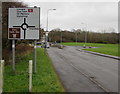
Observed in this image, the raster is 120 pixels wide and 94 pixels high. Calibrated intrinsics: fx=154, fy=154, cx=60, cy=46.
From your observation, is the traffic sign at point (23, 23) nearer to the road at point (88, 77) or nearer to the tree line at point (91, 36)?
the road at point (88, 77)

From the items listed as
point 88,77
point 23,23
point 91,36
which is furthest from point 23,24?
point 91,36

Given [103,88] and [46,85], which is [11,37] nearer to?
[46,85]

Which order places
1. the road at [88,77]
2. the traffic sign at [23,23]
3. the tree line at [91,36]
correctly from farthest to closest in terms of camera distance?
the tree line at [91,36], the traffic sign at [23,23], the road at [88,77]

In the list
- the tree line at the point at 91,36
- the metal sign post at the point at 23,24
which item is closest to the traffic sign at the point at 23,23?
the metal sign post at the point at 23,24

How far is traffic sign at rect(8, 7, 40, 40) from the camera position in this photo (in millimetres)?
8469

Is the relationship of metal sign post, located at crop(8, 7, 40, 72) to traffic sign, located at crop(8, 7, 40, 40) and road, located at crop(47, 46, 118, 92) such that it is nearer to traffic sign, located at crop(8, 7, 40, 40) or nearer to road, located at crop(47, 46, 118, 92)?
traffic sign, located at crop(8, 7, 40, 40)

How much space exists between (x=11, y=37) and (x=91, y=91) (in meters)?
5.22

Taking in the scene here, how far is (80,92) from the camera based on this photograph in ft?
18.0

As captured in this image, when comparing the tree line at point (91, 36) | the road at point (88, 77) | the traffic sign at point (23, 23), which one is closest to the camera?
the road at point (88, 77)

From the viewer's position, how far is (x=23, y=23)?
8.52 meters

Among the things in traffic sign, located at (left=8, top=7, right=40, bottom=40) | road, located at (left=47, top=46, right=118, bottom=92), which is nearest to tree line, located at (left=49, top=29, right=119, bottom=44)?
road, located at (left=47, top=46, right=118, bottom=92)

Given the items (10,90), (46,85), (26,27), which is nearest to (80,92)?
(46,85)

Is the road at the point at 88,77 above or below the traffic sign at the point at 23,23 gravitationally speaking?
below

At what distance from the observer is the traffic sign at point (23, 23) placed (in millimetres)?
8469
